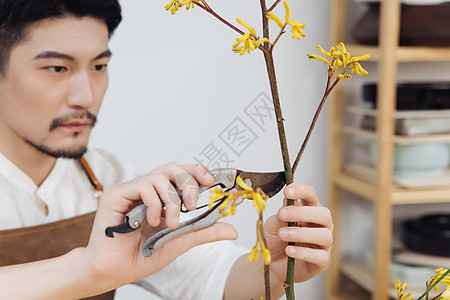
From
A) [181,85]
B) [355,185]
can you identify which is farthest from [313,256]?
[355,185]

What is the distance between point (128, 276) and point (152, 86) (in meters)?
0.41

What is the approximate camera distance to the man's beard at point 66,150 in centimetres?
91

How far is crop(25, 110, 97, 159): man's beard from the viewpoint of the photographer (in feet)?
2.99

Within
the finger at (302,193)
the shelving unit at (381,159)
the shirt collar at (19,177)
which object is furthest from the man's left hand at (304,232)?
the shelving unit at (381,159)

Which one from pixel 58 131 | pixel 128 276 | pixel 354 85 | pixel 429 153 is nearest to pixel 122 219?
pixel 128 276

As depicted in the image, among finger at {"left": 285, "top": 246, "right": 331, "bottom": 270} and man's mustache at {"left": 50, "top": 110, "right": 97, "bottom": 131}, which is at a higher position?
man's mustache at {"left": 50, "top": 110, "right": 97, "bottom": 131}

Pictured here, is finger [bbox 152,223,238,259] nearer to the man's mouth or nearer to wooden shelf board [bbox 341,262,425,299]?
the man's mouth

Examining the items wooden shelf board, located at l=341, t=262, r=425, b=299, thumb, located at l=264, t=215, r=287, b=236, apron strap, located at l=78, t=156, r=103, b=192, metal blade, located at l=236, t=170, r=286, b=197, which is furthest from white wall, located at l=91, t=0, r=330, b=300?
wooden shelf board, located at l=341, t=262, r=425, b=299

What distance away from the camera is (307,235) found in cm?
59

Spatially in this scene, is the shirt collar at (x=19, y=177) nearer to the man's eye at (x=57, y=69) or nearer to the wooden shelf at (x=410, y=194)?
the man's eye at (x=57, y=69)

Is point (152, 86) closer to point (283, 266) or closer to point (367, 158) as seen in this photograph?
point (283, 266)

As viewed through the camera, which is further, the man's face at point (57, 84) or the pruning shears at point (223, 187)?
the man's face at point (57, 84)

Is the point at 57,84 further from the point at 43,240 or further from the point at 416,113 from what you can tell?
the point at 416,113

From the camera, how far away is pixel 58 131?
0.93 meters
